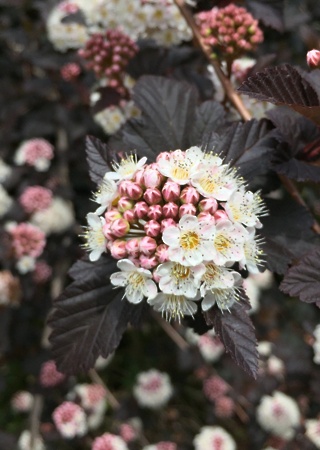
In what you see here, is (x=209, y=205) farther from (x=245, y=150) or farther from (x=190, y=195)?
(x=245, y=150)

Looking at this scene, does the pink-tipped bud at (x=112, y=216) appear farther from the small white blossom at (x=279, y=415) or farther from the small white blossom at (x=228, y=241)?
the small white blossom at (x=279, y=415)

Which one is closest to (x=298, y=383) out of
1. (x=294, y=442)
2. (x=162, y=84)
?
(x=294, y=442)

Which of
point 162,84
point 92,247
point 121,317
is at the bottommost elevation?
point 121,317

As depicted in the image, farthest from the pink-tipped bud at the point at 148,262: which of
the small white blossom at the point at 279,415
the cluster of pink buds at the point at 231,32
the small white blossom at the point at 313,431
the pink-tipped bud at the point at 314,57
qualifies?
the small white blossom at the point at 279,415

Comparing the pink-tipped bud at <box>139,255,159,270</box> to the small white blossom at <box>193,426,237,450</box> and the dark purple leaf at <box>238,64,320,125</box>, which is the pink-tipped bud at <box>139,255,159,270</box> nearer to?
the dark purple leaf at <box>238,64,320,125</box>

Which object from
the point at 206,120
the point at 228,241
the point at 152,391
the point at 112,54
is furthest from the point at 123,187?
the point at 152,391

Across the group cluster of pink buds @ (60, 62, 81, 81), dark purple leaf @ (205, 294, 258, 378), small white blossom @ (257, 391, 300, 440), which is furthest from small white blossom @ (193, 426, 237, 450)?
cluster of pink buds @ (60, 62, 81, 81)

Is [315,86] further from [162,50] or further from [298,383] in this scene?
[298,383]

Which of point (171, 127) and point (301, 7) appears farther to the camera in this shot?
point (301, 7)
